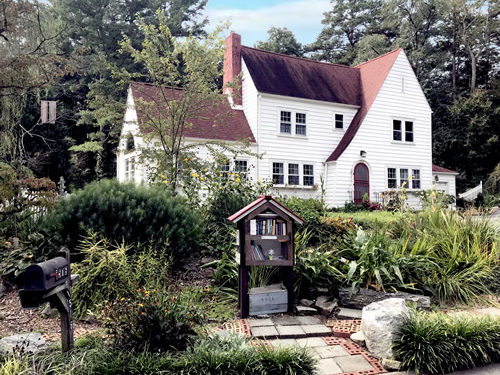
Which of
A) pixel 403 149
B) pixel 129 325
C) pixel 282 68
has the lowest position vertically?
pixel 129 325

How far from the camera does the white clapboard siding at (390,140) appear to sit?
19.3 metres

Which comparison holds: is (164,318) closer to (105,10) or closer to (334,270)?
(334,270)

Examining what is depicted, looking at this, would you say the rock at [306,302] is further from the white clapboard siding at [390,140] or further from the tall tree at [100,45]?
the tall tree at [100,45]

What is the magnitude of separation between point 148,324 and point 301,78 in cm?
1832

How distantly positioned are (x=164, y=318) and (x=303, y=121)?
16.8 meters

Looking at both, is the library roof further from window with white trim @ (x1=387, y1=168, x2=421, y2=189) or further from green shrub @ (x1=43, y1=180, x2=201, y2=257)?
window with white trim @ (x1=387, y1=168, x2=421, y2=189)

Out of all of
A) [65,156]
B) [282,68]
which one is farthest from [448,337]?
[65,156]

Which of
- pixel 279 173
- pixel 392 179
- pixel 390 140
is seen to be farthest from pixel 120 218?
pixel 392 179

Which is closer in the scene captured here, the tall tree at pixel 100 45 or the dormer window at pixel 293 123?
the dormer window at pixel 293 123

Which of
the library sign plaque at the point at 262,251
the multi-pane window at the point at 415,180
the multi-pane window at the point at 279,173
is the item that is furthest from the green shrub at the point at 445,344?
the multi-pane window at the point at 415,180

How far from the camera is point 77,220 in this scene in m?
6.16

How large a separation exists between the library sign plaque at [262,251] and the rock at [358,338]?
1119 mm

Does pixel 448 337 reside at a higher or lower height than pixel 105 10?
lower

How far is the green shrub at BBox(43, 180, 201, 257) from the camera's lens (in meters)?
6.12
